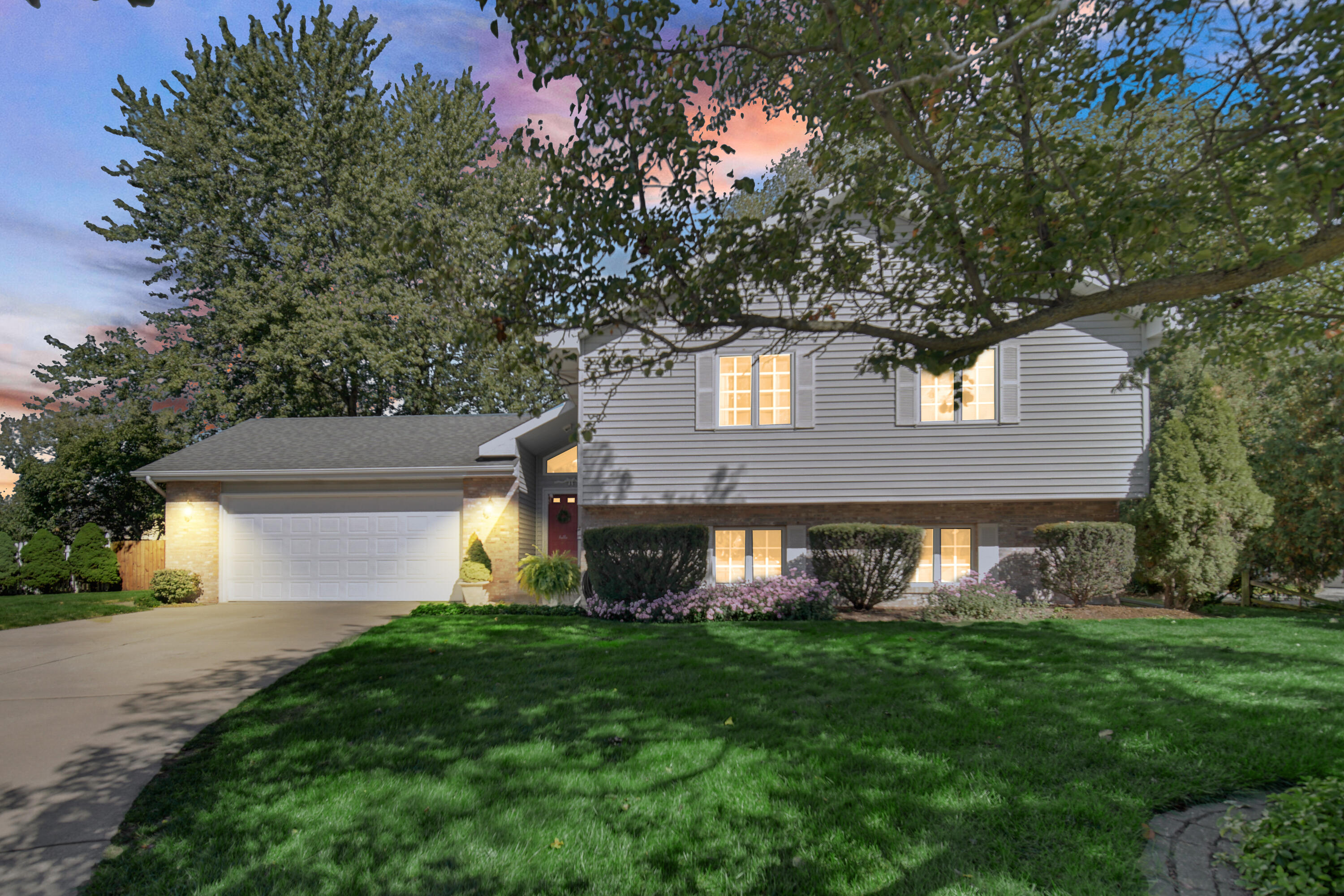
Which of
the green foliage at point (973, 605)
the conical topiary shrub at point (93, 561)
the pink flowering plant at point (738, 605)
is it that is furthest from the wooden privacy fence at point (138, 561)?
the green foliage at point (973, 605)

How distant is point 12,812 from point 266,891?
2.01 meters

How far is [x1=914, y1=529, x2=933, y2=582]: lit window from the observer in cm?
1296

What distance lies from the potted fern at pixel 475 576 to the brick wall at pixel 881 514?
2.13 metres

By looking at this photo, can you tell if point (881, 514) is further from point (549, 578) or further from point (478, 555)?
point (478, 555)

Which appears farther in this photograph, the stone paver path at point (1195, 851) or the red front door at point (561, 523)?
the red front door at point (561, 523)

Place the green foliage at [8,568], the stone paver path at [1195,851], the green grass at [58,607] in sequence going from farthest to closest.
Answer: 1. the green foliage at [8,568]
2. the green grass at [58,607]
3. the stone paver path at [1195,851]

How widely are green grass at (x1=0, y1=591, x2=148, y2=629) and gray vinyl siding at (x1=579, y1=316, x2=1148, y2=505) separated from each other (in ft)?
29.1

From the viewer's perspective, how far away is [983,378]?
12562 millimetres

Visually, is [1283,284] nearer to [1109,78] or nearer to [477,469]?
[1109,78]

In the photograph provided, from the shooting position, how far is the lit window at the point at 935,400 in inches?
494

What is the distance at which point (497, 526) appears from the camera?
14.5 metres

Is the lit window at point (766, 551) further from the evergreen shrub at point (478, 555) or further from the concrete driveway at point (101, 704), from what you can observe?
the concrete driveway at point (101, 704)

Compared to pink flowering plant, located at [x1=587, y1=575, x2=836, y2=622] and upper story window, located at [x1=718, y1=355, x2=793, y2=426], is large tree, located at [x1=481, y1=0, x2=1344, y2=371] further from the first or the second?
upper story window, located at [x1=718, y1=355, x2=793, y2=426]

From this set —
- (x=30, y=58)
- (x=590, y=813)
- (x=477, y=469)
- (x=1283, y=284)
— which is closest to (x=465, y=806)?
(x=590, y=813)
